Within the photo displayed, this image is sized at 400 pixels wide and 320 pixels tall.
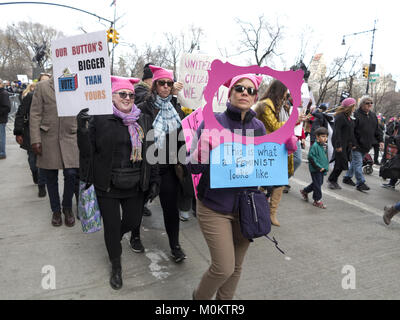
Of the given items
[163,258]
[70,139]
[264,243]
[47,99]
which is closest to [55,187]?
[70,139]

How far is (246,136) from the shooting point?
83.7 inches

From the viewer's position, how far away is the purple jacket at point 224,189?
2.11 m

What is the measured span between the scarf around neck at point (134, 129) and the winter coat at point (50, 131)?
1556 millimetres

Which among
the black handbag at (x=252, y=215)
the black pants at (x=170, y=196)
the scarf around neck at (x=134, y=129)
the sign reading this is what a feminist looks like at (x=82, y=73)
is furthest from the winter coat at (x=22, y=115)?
the black handbag at (x=252, y=215)

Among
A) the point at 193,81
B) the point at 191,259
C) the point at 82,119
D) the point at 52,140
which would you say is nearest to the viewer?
the point at 82,119

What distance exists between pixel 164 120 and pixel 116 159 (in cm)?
67

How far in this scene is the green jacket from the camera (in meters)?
5.20

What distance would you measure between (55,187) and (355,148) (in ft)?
18.6

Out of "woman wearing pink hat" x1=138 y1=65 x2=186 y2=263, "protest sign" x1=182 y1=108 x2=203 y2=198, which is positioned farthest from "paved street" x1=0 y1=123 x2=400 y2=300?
"protest sign" x1=182 y1=108 x2=203 y2=198

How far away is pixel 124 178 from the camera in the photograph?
2656 mm

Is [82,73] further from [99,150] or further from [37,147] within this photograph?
[37,147]

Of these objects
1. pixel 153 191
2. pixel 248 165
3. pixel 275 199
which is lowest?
pixel 275 199

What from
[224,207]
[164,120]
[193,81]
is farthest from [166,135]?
[193,81]

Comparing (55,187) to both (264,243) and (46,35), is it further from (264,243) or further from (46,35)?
(46,35)
